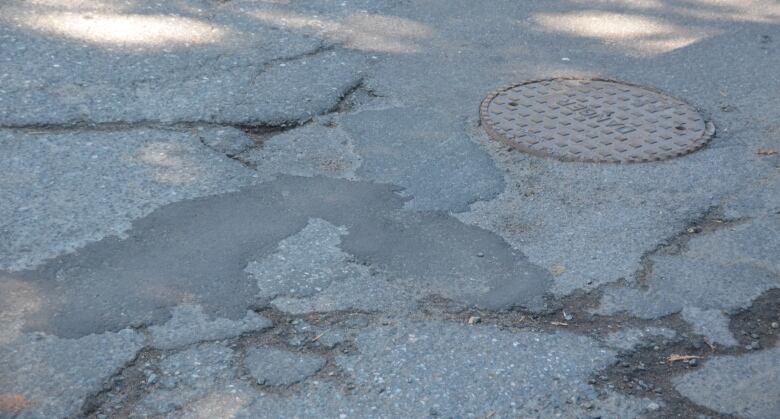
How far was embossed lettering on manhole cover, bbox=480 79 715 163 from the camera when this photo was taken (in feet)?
14.1

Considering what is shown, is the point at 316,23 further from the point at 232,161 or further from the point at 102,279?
the point at 102,279

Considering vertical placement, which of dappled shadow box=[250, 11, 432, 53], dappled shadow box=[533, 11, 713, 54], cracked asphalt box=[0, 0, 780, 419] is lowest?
cracked asphalt box=[0, 0, 780, 419]

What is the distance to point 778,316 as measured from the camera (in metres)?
3.20

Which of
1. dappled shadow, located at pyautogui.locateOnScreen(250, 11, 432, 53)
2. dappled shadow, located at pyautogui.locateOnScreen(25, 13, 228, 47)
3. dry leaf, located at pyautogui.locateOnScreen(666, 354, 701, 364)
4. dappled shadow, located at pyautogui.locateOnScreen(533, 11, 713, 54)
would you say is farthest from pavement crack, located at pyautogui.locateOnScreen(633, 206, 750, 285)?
dappled shadow, located at pyautogui.locateOnScreen(25, 13, 228, 47)

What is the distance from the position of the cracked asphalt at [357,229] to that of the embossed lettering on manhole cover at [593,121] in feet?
0.33

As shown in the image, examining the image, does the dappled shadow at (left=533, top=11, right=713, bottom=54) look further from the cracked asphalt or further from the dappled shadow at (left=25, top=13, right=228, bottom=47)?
the dappled shadow at (left=25, top=13, right=228, bottom=47)

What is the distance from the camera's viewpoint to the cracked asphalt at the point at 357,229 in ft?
9.33

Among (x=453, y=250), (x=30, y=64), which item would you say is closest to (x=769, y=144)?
(x=453, y=250)

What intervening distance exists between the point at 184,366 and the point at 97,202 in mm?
1141

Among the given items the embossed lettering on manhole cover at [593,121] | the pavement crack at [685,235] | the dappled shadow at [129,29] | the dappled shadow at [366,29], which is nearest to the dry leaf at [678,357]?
the pavement crack at [685,235]

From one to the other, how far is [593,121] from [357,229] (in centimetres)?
155

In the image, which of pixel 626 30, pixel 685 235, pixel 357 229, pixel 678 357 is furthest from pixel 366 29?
pixel 678 357

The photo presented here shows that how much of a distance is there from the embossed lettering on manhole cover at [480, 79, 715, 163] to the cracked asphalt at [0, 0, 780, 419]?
100 millimetres

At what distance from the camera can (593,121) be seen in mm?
4555
